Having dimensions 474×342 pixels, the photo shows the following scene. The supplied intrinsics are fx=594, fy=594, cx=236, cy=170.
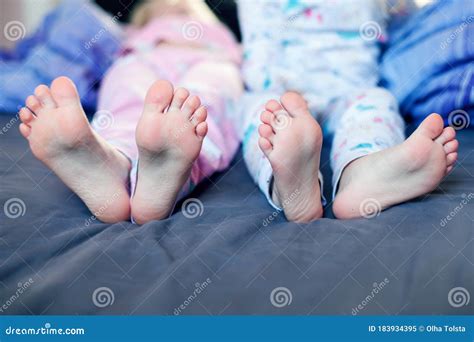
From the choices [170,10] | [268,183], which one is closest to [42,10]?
[170,10]

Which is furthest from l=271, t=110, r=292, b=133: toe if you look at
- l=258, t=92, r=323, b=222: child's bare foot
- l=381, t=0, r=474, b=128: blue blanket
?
l=381, t=0, r=474, b=128: blue blanket

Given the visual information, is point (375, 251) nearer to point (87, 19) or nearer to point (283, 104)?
point (283, 104)

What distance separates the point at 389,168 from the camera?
712 mm

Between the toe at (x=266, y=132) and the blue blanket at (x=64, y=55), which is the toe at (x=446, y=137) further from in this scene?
the blue blanket at (x=64, y=55)

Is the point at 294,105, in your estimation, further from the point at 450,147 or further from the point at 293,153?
the point at 450,147

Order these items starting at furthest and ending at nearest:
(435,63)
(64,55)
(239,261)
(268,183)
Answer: (64,55)
(435,63)
(268,183)
(239,261)

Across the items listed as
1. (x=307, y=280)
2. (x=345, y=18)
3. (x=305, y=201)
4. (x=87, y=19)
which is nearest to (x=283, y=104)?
(x=305, y=201)

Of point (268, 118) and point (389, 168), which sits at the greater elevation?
point (268, 118)

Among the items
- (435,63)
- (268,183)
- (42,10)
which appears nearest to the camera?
(268,183)

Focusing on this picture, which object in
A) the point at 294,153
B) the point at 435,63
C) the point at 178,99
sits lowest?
the point at 435,63

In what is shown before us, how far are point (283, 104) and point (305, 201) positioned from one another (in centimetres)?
12

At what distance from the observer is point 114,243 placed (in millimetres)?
671

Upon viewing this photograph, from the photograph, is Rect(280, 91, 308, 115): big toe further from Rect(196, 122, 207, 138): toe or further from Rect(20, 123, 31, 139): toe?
Rect(20, 123, 31, 139): toe

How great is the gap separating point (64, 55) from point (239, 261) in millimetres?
835
